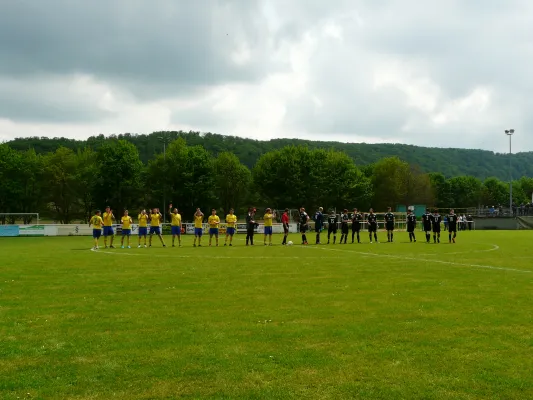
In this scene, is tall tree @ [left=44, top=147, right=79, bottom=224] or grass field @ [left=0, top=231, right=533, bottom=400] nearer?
grass field @ [left=0, top=231, right=533, bottom=400]

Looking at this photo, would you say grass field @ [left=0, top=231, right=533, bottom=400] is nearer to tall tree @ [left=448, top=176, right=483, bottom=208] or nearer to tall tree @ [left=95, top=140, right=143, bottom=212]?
tall tree @ [left=95, top=140, right=143, bottom=212]

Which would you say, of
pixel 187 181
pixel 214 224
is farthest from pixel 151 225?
pixel 187 181

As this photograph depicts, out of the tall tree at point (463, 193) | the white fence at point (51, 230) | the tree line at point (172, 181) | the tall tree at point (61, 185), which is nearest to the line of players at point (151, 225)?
the white fence at point (51, 230)

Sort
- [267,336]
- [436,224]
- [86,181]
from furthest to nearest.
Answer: [86,181]
[436,224]
[267,336]

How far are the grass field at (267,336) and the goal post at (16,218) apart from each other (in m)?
41.1

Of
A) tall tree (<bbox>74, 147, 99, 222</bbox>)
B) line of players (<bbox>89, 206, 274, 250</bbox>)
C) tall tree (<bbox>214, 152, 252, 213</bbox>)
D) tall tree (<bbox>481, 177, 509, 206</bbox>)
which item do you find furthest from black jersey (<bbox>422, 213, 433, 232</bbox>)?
tall tree (<bbox>481, 177, 509, 206</bbox>)

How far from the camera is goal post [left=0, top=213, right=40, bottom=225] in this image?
50.2m

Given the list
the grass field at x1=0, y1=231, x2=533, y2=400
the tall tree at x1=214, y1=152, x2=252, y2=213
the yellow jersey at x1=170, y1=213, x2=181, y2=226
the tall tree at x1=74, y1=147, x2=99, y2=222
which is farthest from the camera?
the tall tree at x1=214, y1=152, x2=252, y2=213

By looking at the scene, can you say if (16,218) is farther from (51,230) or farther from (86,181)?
(86,181)

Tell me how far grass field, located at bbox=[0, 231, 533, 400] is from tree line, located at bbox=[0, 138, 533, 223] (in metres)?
62.5

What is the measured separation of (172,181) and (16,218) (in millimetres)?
28941

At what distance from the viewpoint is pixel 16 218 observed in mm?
50969

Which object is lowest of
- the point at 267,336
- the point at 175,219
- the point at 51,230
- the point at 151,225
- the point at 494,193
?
the point at 267,336

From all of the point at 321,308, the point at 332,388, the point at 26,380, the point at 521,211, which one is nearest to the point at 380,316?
the point at 321,308
